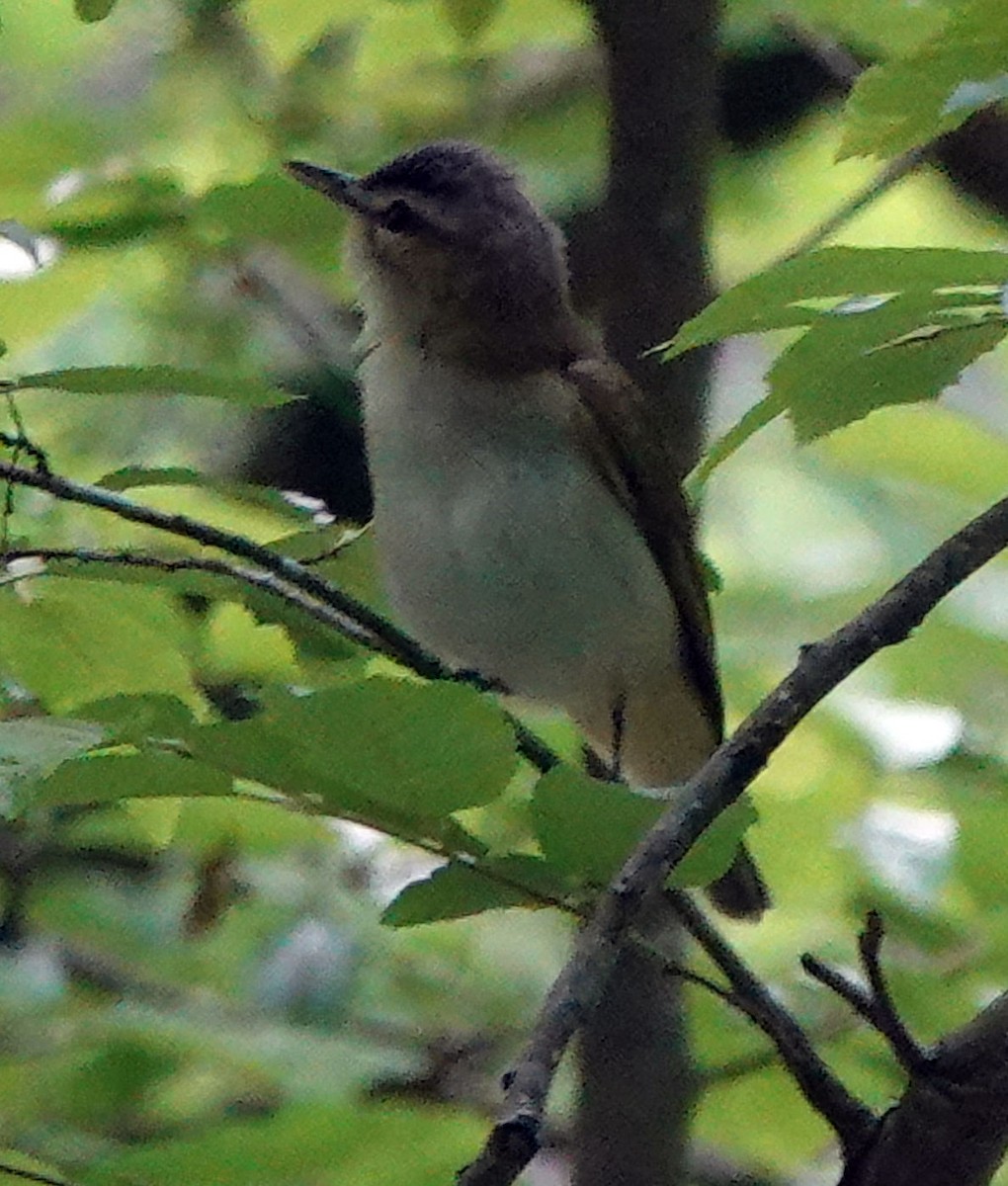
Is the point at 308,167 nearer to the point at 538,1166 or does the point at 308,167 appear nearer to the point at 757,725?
the point at 757,725

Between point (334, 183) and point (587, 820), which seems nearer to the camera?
point (587, 820)

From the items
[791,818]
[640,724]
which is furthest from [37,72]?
[791,818]

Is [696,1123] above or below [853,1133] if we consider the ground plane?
above

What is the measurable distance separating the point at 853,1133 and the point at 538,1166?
1222 millimetres

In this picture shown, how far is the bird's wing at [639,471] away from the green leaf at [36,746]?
95 centimetres

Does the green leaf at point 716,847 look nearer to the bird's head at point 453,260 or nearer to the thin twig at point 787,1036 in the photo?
the thin twig at point 787,1036

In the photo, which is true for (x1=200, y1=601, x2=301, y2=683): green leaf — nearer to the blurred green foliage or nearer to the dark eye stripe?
the blurred green foliage

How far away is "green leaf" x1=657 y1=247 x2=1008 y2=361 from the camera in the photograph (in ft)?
2.60

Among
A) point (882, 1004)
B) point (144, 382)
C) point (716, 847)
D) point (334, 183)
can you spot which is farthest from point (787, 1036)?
point (334, 183)

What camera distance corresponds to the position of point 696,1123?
1559mm

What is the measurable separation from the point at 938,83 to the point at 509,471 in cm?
84

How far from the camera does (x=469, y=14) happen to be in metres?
1.70

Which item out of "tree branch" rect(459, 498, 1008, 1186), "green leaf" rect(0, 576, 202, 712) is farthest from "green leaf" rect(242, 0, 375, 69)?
"tree branch" rect(459, 498, 1008, 1186)

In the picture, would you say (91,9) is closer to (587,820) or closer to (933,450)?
(587,820)
